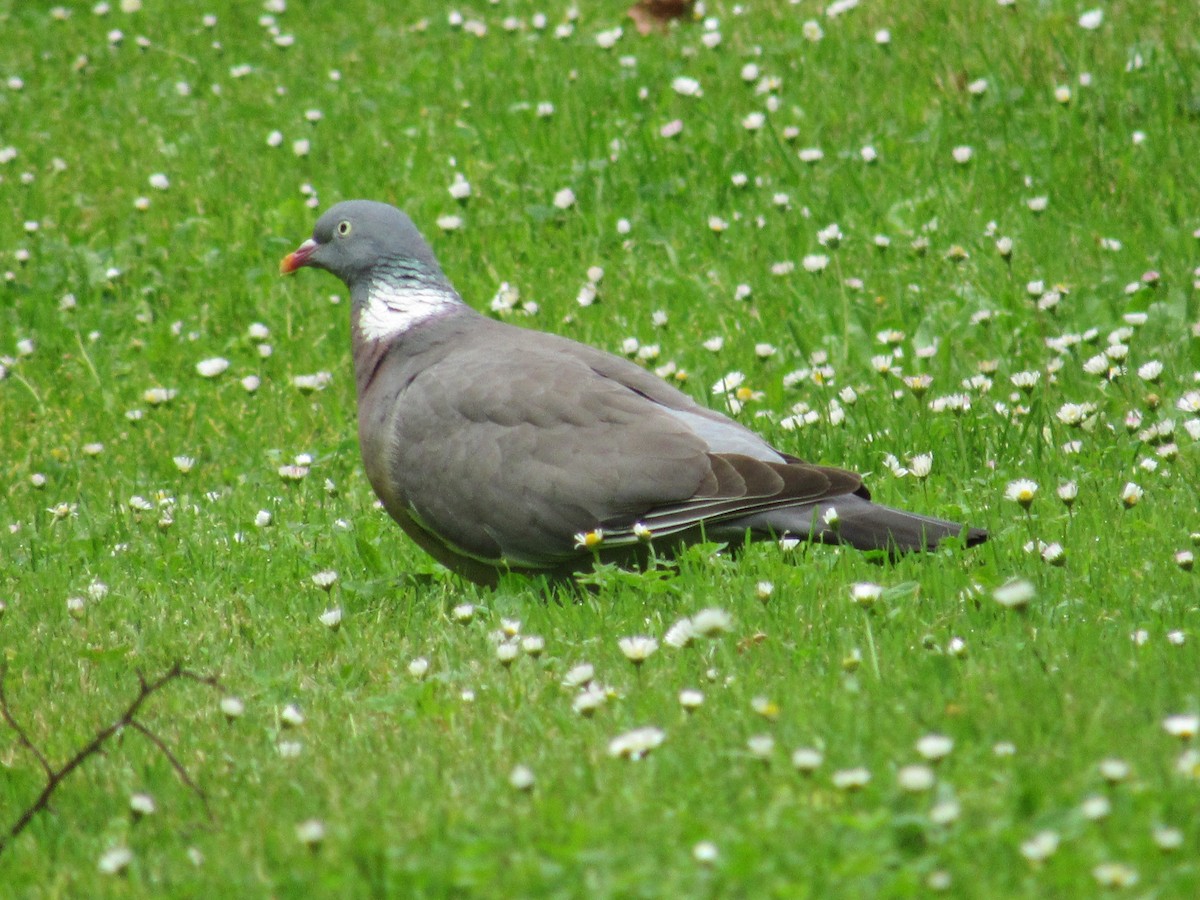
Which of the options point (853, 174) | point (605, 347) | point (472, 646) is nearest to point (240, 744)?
point (472, 646)

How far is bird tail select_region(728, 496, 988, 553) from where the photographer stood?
14.5 feet

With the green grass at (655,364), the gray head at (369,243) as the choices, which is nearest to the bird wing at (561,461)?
the green grass at (655,364)

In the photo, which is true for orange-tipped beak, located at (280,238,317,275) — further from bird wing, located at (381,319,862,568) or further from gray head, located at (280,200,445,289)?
bird wing, located at (381,319,862,568)

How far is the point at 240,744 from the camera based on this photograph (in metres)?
3.70

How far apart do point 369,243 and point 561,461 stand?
1438 millimetres

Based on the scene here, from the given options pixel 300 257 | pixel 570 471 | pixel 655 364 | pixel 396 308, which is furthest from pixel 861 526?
pixel 300 257

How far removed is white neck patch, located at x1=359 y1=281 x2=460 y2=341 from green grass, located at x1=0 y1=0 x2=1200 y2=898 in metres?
0.70

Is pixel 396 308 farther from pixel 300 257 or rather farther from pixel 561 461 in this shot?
pixel 561 461

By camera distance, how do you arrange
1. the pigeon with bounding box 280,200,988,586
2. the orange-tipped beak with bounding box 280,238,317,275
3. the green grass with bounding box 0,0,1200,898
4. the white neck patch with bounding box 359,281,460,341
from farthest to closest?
the orange-tipped beak with bounding box 280,238,317,275
the white neck patch with bounding box 359,281,460,341
the pigeon with bounding box 280,200,988,586
the green grass with bounding box 0,0,1200,898

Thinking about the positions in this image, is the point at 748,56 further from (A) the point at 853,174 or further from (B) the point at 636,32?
(A) the point at 853,174

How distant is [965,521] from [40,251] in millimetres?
5332

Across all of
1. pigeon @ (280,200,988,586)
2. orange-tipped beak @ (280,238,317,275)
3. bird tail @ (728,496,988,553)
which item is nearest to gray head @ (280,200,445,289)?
orange-tipped beak @ (280,238,317,275)

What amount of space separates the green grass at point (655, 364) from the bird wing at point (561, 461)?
212 millimetres

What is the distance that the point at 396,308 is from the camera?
5527 mm
